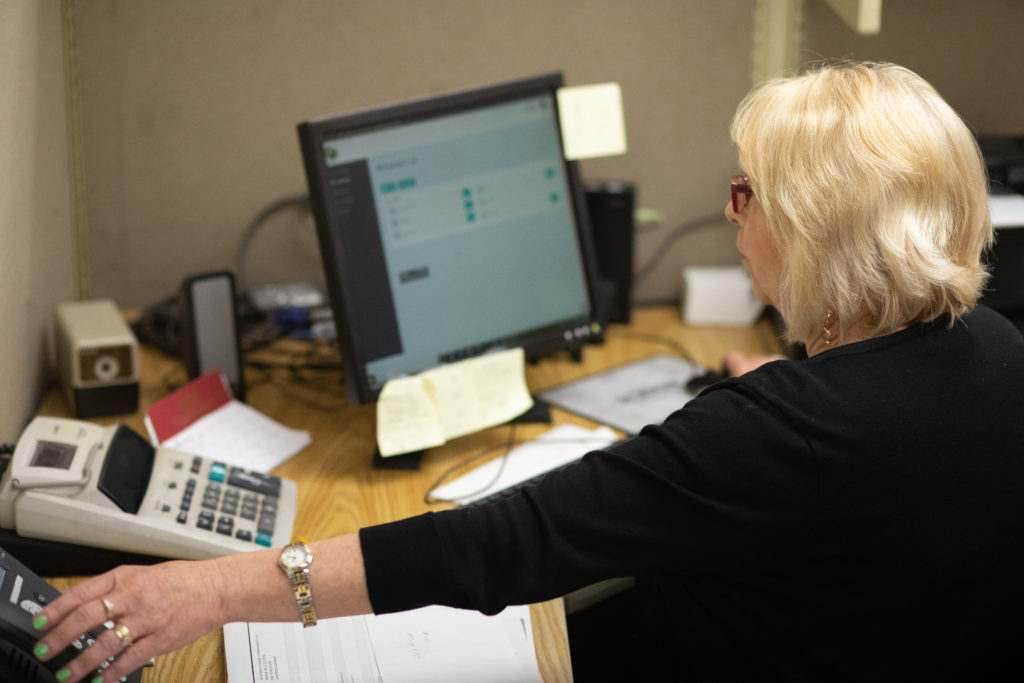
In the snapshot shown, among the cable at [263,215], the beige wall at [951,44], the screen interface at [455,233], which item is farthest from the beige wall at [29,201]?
the beige wall at [951,44]

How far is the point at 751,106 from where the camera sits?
99cm

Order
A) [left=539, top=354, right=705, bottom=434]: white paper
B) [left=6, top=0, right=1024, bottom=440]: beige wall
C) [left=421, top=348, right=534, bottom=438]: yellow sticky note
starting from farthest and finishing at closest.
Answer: [left=6, top=0, right=1024, bottom=440]: beige wall
[left=539, top=354, right=705, bottom=434]: white paper
[left=421, top=348, right=534, bottom=438]: yellow sticky note

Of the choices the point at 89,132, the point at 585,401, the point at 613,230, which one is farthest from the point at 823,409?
the point at 89,132

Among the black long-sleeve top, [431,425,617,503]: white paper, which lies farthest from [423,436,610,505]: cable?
the black long-sleeve top

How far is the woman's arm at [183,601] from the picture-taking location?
0.76 m

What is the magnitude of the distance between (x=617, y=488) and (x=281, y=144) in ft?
3.41

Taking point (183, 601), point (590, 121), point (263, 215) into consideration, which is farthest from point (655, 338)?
point (183, 601)

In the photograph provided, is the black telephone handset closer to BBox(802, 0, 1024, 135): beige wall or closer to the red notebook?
the red notebook

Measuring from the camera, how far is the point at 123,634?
2.51 ft

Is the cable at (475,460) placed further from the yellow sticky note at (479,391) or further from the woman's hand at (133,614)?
the woman's hand at (133,614)

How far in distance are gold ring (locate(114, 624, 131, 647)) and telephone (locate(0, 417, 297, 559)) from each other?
0.79 ft

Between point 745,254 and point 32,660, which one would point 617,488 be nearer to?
point 745,254

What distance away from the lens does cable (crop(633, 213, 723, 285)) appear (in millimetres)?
1821

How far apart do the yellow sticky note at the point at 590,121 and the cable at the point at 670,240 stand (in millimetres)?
374
